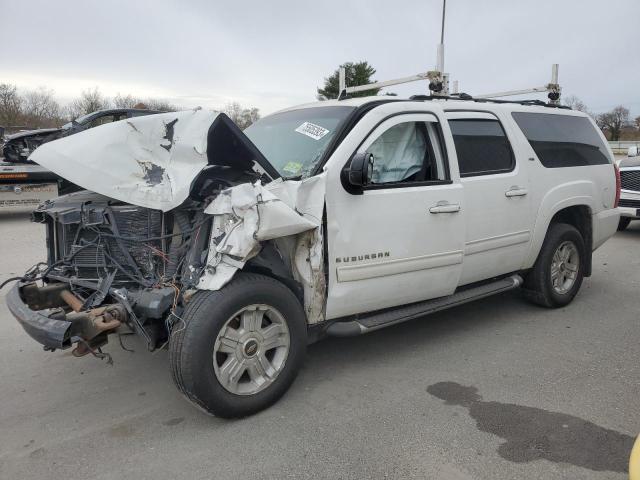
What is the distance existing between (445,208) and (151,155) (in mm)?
2158

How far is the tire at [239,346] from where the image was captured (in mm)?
2920

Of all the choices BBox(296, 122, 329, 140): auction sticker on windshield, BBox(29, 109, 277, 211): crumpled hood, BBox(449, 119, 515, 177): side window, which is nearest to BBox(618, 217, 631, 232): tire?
BBox(449, 119, 515, 177): side window

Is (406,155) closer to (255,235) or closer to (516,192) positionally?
(516,192)

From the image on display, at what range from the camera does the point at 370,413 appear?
10.7 ft

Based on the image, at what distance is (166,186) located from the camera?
3119 mm

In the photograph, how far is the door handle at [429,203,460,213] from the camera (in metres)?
3.88

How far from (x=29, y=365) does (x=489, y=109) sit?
14.4 feet

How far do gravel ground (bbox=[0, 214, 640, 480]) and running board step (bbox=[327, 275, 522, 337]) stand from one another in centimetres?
39

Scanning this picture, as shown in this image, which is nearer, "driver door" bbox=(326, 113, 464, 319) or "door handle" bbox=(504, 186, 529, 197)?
"driver door" bbox=(326, 113, 464, 319)

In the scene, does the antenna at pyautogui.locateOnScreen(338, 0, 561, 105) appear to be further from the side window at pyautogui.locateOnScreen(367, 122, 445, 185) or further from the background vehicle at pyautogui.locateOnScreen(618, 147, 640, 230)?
the background vehicle at pyautogui.locateOnScreen(618, 147, 640, 230)

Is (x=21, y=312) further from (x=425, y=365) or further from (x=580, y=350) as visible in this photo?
(x=580, y=350)

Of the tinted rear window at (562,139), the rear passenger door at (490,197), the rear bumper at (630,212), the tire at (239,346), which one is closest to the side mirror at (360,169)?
the tire at (239,346)

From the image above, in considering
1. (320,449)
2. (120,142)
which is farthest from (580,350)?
(120,142)

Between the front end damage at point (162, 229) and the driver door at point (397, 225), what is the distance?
198 mm
